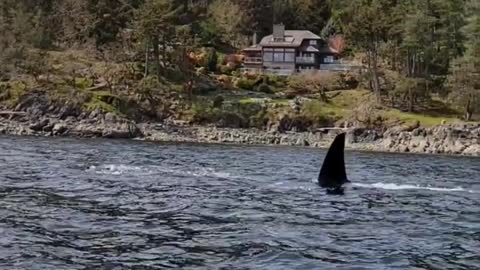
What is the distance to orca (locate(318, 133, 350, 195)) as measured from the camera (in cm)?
2866

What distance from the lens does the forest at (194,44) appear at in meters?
90.4

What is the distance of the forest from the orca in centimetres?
5772

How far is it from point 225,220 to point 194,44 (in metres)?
80.2

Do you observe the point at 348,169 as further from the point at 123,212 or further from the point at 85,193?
the point at 123,212

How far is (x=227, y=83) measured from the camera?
98.4 m

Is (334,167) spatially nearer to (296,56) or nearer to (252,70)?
(252,70)

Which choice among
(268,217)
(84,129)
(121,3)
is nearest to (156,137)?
(84,129)

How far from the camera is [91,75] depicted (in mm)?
95375

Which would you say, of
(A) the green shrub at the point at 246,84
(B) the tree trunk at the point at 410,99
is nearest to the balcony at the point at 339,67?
(B) the tree trunk at the point at 410,99

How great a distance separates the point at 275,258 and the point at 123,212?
7608 mm

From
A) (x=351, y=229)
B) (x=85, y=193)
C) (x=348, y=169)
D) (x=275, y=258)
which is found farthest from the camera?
(x=348, y=169)

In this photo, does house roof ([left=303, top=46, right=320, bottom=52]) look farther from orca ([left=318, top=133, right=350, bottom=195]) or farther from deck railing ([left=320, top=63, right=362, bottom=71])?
orca ([left=318, top=133, right=350, bottom=195])

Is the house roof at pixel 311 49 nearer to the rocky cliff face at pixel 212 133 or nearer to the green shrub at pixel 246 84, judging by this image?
the green shrub at pixel 246 84

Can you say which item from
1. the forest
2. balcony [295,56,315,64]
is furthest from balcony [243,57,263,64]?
balcony [295,56,315,64]
